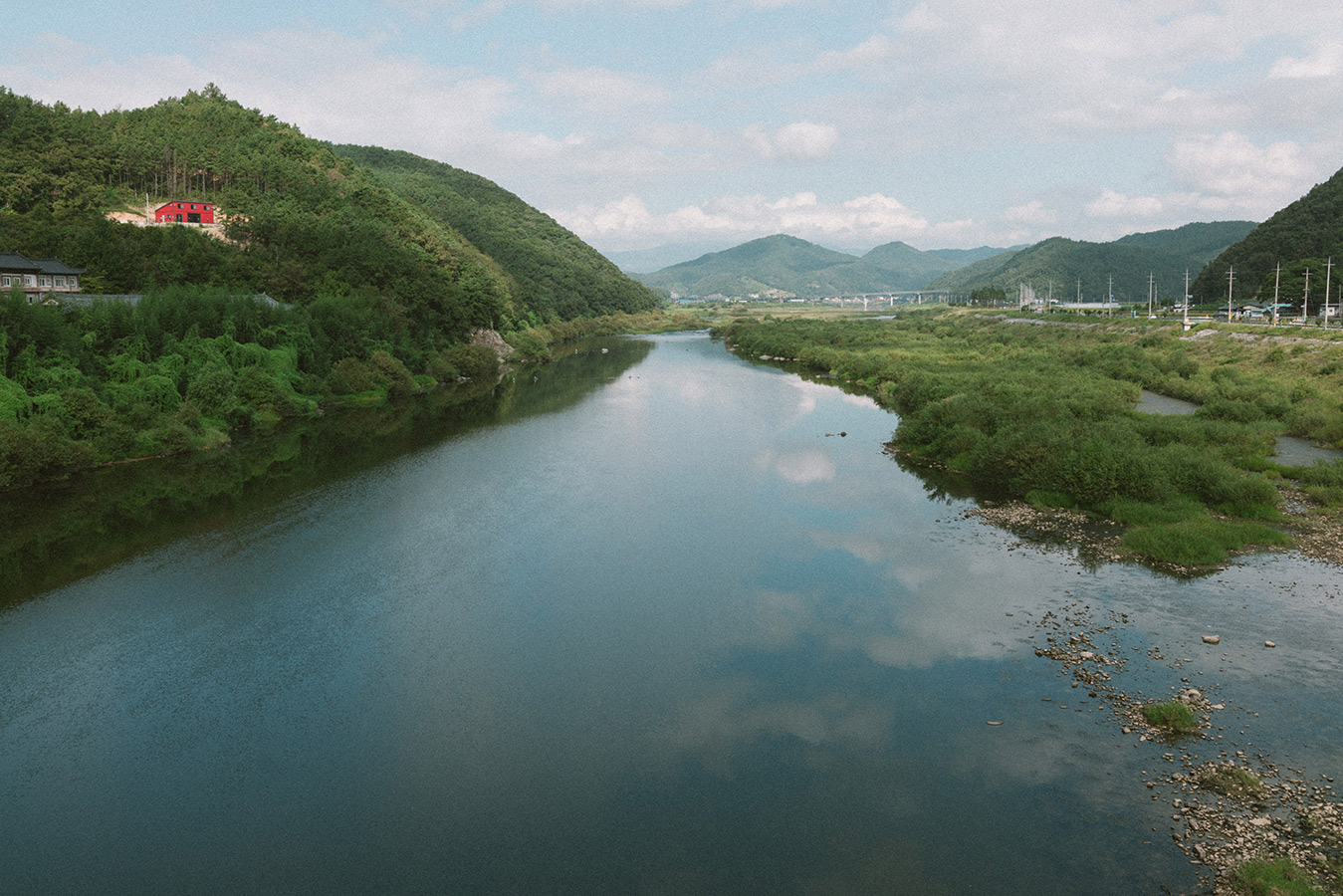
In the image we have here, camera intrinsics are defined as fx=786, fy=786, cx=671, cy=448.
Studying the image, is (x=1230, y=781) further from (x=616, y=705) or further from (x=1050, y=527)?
(x=1050, y=527)

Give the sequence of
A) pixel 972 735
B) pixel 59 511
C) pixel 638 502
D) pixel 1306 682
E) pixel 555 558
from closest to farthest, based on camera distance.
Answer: pixel 972 735
pixel 1306 682
pixel 555 558
pixel 59 511
pixel 638 502

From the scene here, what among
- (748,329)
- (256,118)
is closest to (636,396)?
(748,329)

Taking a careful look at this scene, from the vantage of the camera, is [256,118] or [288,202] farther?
[256,118]

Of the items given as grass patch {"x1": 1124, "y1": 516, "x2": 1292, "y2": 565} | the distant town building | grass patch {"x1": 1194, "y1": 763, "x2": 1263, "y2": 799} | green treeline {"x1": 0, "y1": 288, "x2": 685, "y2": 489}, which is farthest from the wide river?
the distant town building

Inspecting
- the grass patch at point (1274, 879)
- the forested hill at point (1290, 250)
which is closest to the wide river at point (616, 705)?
the grass patch at point (1274, 879)

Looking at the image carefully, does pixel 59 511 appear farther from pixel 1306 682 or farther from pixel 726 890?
pixel 1306 682

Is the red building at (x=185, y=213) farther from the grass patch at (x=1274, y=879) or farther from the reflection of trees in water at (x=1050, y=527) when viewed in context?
the grass patch at (x=1274, y=879)

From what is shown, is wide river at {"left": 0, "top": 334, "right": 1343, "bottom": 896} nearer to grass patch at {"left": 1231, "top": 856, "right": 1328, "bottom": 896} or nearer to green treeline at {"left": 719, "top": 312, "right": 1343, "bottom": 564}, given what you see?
grass patch at {"left": 1231, "top": 856, "right": 1328, "bottom": 896}
